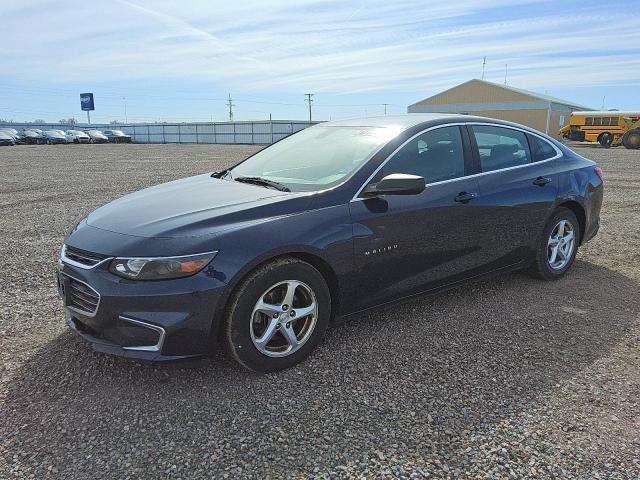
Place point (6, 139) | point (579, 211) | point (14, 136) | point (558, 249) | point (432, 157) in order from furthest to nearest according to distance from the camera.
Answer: point (14, 136)
point (6, 139)
point (579, 211)
point (558, 249)
point (432, 157)

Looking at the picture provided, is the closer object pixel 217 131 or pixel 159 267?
pixel 159 267

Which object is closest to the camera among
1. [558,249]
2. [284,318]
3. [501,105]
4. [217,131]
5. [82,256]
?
[82,256]

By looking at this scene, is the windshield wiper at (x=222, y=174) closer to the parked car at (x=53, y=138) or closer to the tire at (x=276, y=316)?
the tire at (x=276, y=316)

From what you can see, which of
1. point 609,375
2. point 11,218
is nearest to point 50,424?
point 609,375

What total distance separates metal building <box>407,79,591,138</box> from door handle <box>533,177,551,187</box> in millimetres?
48900

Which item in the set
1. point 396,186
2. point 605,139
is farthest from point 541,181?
point 605,139

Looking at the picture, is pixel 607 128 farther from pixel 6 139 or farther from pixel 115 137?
pixel 6 139

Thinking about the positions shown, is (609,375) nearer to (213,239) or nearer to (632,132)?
(213,239)

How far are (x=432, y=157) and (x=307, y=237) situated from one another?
4.54ft

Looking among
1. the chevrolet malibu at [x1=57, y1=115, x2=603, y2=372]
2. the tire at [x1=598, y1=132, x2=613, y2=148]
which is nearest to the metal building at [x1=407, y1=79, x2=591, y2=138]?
the tire at [x1=598, y1=132, x2=613, y2=148]

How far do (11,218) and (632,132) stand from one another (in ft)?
114

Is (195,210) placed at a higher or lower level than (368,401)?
higher

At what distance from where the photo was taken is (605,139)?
1355 inches

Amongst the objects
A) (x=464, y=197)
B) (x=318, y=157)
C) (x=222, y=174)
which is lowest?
(x=464, y=197)
